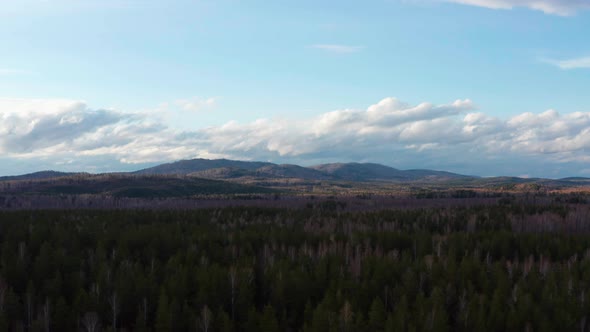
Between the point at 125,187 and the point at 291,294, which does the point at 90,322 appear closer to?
the point at 291,294

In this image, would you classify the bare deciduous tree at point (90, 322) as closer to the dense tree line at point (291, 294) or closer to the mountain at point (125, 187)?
the dense tree line at point (291, 294)

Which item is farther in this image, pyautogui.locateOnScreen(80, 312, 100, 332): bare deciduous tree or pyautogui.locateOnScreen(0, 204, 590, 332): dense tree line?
pyautogui.locateOnScreen(0, 204, 590, 332): dense tree line

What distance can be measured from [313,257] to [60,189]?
340ft

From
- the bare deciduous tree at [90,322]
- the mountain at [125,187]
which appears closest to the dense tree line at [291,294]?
the bare deciduous tree at [90,322]

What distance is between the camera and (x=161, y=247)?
14523 millimetres

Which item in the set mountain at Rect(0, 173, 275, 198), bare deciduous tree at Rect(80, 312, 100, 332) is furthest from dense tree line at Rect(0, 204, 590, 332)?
mountain at Rect(0, 173, 275, 198)

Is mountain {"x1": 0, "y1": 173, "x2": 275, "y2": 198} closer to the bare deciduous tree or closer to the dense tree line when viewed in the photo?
A: the dense tree line

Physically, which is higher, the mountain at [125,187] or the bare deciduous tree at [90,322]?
the mountain at [125,187]

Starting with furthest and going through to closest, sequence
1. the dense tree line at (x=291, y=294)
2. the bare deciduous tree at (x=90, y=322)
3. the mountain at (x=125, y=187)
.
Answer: the mountain at (x=125, y=187)
the dense tree line at (x=291, y=294)
the bare deciduous tree at (x=90, y=322)

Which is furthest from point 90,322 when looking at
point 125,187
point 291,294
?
point 125,187

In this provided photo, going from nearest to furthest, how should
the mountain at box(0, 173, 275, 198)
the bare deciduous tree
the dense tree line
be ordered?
the bare deciduous tree → the dense tree line → the mountain at box(0, 173, 275, 198)

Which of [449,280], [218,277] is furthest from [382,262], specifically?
[218,277]

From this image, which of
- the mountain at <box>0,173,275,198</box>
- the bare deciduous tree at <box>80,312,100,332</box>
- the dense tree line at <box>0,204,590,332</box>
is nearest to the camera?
the bare deciduous tree at <box>80,312,100,332</box>

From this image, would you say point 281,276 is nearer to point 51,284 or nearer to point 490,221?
point 51,284
